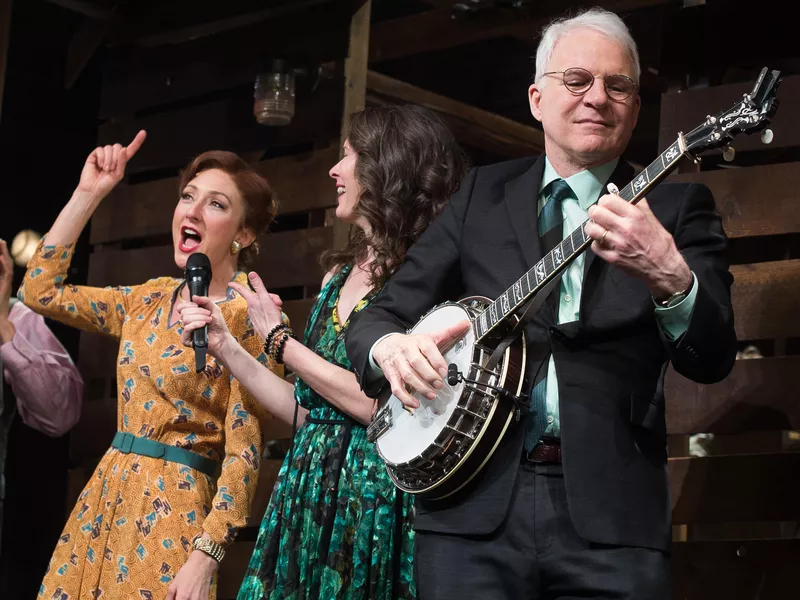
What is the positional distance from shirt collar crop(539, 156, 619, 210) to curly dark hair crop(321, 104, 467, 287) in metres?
0.82

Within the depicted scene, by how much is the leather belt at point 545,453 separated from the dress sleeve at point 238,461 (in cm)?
143

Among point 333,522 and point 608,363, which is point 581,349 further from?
point 333,522

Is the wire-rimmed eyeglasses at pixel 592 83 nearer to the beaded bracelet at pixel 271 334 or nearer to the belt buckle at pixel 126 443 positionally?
the beaded bracelet at pixel 271 334

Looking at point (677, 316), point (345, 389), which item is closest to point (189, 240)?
point (345, 389)

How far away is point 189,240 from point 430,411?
1.80m

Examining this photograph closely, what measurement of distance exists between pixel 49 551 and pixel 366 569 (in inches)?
110

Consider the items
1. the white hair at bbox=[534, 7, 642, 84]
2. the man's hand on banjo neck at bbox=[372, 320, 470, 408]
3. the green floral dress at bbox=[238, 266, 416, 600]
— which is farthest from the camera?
the green floral dress at bbox=[238, 266, 416, 600]

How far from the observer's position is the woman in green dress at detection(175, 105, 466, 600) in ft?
9.78

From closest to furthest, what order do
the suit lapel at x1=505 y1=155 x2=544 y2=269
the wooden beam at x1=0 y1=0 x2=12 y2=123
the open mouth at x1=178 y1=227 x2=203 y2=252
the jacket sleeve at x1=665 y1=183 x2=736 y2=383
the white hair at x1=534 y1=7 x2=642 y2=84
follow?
the jacket sleeve at x1=665 y1=183 x2=736 y2=383, the suit lapel at x1=505 y1=155 x2=544 y2=269, the white hair at x1=534 y1=7 x2=642 y2=84, the open mouth at x1=178 y1=227 x2=203 y2=252, the wooden beam at x1=0 y1=0 x2=12 y2=123

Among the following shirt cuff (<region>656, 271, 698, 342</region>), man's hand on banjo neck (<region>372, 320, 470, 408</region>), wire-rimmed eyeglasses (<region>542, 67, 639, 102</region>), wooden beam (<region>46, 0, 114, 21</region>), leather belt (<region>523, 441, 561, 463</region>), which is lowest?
leather belt (<region>523, 441, 561, 463</region>)

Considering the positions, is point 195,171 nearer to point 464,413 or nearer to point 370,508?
point 370,508

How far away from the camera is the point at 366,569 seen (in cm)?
296

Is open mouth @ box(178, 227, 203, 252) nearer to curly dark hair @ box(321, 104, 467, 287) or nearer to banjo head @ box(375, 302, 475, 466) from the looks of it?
curly dark hair @ box(321, 104, 467, 287)

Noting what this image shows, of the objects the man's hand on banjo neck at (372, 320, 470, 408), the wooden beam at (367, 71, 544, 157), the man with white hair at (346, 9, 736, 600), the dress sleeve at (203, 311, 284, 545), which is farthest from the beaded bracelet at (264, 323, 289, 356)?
the wooden beam at (367, 71, 544, 157)
